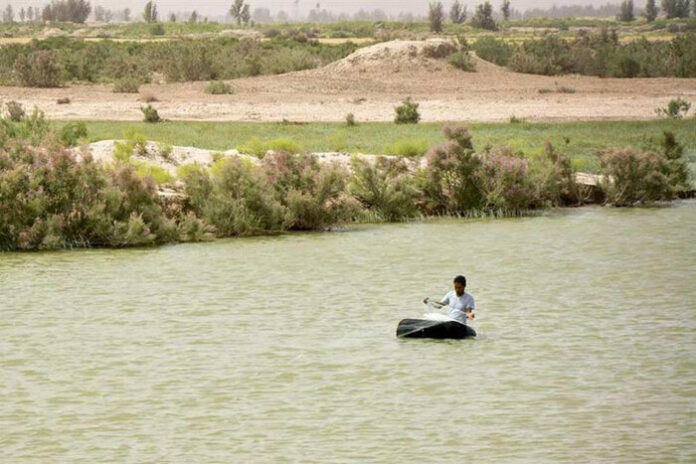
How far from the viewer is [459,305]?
15617 millimetres

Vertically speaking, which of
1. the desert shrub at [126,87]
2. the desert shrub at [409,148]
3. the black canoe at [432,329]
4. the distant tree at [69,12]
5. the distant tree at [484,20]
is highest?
the desert shrub at [409,148]

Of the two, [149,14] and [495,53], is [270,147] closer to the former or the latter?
[495,53]

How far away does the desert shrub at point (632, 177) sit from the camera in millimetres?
27844

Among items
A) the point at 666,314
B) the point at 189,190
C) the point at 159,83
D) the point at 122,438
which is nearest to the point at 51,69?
the point at 159,83

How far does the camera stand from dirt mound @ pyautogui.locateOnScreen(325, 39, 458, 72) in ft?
200

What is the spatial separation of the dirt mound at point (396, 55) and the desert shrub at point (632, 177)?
1293 inches

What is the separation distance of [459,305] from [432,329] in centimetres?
42

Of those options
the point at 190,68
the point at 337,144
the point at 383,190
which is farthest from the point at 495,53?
the point at 383,190

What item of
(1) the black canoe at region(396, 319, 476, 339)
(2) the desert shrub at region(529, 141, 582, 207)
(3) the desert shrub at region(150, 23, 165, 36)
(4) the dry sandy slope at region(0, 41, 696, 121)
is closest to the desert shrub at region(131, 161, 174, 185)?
(2) the desert shrub at region(529, 141, 582, 207)

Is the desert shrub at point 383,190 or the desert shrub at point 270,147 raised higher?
the desert shrub at point 270,147

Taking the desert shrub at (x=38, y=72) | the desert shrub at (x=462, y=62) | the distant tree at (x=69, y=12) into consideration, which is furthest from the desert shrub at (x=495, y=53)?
the distant tree at (x=69, y=12)

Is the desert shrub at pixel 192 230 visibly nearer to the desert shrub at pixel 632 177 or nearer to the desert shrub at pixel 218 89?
the desert shrub at pixel 632 177

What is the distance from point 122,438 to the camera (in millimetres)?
11961

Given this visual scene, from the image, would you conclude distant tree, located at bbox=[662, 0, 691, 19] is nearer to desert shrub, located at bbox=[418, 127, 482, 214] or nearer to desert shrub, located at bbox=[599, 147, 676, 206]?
desert shrub, located at bbox=[599, 147, 676, 206]
